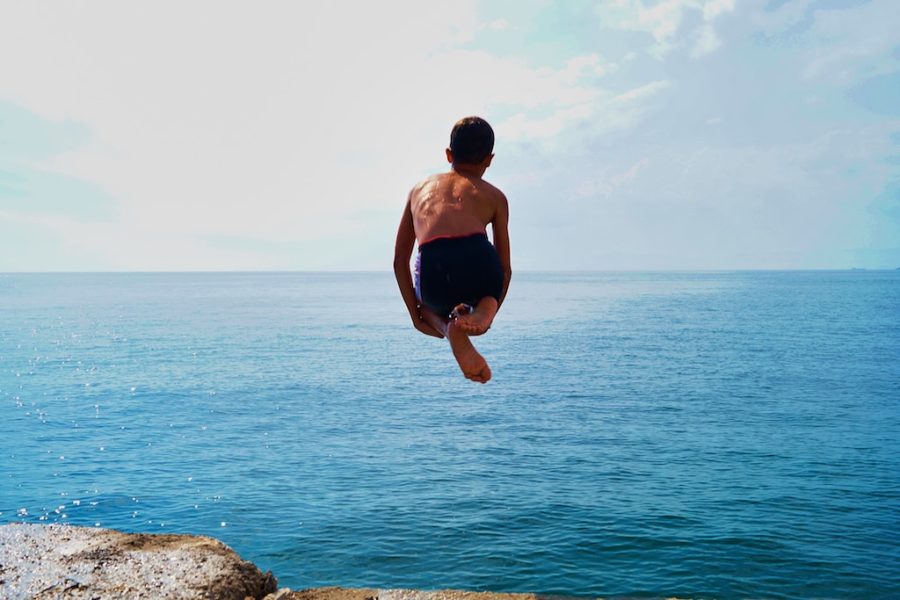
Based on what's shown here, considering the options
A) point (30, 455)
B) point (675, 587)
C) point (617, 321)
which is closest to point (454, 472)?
point (675, 587)

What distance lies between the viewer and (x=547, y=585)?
23.1 metres

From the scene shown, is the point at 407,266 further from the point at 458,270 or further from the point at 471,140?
the point at 471,140

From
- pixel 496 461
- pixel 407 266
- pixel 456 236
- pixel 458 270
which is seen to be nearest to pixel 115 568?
pixel 407 266

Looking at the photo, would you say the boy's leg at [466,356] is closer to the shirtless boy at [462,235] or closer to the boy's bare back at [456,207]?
the shirtless boy at [462,235]

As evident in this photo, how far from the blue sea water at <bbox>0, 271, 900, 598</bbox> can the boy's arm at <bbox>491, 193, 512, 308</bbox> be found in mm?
19159

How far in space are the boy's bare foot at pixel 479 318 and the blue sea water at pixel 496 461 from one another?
63.1 ft

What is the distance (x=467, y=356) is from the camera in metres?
5.43

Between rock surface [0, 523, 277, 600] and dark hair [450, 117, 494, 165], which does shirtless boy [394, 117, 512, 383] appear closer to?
dark hair [450, 117, 494, 165]

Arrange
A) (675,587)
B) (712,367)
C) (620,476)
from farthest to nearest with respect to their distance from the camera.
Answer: (712,367)
(620,476)
(675,587)

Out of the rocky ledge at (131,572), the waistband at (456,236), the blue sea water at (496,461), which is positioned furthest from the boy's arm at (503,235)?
the blue sea water at (496,461)

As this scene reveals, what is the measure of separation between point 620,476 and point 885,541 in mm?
11206

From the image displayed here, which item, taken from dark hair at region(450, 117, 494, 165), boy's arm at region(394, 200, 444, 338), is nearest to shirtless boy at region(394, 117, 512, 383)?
dark hair at region(450, 117, 494, 165)

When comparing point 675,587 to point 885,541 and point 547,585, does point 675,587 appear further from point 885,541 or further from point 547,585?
point 885,541

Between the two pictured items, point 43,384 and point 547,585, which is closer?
point 547,585
